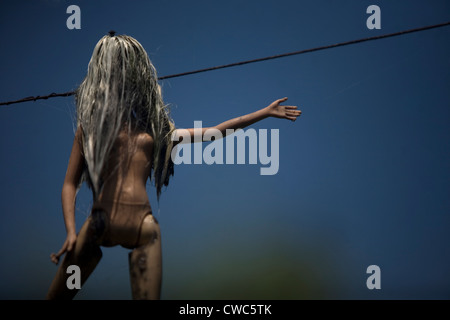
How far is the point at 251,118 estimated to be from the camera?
263cm

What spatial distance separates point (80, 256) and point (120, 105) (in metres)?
0.84

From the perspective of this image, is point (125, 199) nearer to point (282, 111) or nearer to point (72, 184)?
point (72, 184)

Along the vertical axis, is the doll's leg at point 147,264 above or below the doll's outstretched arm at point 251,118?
below

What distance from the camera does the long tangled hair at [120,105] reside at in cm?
234

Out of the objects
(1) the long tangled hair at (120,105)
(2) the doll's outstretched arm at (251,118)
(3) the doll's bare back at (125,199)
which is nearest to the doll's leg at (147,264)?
(3) the doll's bare back at (125,199)

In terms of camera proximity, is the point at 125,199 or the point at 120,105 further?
the point at 120,105

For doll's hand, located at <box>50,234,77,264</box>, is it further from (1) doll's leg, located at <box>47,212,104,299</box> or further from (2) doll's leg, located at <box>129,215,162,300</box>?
(2) doll's leg, located at <box>129,215,162,300</box>

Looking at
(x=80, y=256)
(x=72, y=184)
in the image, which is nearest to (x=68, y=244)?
(x=80, y=256)

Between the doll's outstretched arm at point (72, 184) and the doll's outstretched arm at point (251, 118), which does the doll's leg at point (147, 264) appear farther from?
the doll's outstretched arm at point (251, 118)

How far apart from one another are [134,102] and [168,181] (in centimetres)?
51

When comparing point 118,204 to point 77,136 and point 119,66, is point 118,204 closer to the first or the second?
point 77,136


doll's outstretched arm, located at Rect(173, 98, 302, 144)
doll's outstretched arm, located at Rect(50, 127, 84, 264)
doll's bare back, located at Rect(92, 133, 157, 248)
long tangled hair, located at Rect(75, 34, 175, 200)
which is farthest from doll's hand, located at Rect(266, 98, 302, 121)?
doll's outstretched arm, located at Rect(50, 127, 84, 264)
